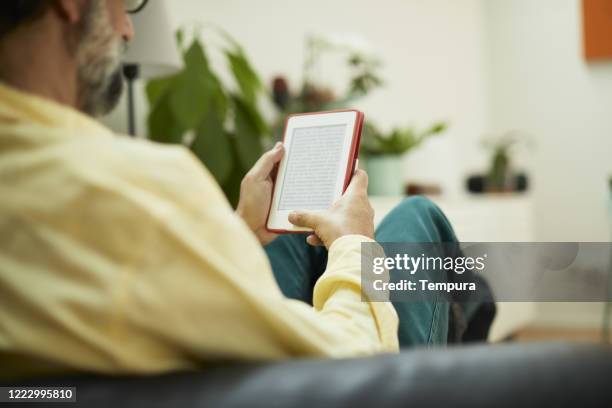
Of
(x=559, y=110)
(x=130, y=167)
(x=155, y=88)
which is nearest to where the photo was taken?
(x=130, y=167)

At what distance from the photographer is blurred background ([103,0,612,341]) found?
2.74 meters

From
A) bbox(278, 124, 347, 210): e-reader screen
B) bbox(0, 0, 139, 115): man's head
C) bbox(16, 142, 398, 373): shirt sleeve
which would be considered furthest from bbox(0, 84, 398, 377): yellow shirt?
bbox(278, 124, 347, 210): e-reader screen

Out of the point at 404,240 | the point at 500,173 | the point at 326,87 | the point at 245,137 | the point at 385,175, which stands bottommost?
the point at 500,173

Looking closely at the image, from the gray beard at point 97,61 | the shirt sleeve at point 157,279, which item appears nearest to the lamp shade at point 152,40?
the gray beard at point 97,61

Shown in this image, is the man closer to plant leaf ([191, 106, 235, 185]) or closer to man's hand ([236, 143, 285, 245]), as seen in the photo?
man's hand ([236, 143, 285, 245])

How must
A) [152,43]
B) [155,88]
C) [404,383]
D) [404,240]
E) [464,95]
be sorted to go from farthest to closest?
1. [464,95]
2. [155,88]
3. [152,43]
4. [404,240]
5. [404,383]

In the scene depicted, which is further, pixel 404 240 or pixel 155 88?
pixel 155 88

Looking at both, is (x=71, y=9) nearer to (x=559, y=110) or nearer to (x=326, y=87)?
(x=326, y=87)

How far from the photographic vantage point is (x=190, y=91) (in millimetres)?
1860

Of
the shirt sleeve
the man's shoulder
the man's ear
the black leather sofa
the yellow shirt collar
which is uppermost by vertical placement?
the man's ear

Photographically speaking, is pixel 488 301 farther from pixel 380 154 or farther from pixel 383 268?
pixel 380 154

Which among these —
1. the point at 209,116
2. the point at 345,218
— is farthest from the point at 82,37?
the point at 209,116

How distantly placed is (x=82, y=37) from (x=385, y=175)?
7.20 feet

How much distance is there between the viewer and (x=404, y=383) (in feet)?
1.56
